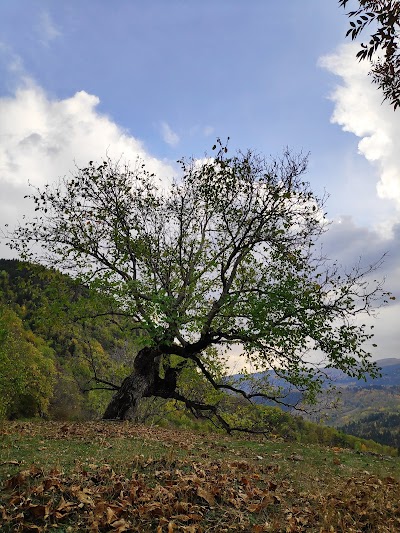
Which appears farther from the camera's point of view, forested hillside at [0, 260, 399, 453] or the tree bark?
the tree bark

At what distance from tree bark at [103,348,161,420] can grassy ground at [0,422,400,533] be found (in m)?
8.12

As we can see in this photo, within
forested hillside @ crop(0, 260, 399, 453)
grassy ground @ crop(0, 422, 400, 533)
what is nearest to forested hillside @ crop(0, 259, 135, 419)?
forested hillside @ crop(0, 260, 399, 453)

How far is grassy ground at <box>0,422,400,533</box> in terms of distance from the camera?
5.06 metres

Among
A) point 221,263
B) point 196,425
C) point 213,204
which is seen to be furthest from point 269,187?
point 196,425

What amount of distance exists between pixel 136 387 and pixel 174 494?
41.3ft

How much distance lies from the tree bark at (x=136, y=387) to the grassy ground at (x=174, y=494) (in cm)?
812

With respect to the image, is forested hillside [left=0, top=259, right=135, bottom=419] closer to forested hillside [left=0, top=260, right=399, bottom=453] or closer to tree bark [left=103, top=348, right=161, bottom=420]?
forested hillside [left=0, top=260, right=399, bottom=453]

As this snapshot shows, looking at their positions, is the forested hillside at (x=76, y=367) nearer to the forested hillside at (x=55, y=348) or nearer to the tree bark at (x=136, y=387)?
the forested hillside at (x=55, y=348)

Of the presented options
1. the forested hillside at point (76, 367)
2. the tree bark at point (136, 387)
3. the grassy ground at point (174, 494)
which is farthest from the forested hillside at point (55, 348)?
the grassy ground at point (174, 494)

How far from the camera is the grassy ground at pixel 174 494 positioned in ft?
16.6

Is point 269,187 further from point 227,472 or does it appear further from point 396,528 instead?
point 396,528

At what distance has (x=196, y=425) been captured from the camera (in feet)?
161

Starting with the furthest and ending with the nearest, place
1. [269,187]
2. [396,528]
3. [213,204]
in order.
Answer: [213,204] → [269,187] → [396,528]

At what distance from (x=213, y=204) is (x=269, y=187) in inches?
109
